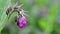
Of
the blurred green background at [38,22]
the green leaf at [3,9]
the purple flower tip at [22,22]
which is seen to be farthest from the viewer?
the blurred green background at [38,22]

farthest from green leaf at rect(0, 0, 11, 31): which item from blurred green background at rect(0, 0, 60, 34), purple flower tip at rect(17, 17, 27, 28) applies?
blurred green background at rect(0, 0, 60, 34)

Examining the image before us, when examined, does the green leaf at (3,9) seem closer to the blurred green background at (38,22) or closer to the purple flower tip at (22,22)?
the purple flower tip at (22,22)

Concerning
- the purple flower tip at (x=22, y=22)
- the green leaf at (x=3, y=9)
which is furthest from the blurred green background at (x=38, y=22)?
the green leaf at (x=3, y=9)

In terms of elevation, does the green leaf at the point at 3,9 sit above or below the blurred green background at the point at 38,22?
above

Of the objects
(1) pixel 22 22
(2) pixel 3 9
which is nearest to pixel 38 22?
(1) pixel 22 22

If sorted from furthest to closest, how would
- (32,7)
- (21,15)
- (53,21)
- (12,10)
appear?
(32,7) → (53,21) → (21,15) → (12,10)

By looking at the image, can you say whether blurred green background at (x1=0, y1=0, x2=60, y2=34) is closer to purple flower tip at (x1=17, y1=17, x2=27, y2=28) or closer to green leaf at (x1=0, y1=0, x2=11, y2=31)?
purple flower tip at (x1=17, y1=17, x2=27, y2=28)

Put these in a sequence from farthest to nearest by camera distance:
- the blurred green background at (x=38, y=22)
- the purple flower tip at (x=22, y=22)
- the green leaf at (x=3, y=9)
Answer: the blurred green background at (x=38, y=22) → the purple flower tip at (x=22, y=22) → the green leaf at (x=3, y=9)

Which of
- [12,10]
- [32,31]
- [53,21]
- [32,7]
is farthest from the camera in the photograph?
[32,7]

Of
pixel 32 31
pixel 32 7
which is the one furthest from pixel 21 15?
pixel 32 7

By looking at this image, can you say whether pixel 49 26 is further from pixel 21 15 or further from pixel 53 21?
pixel 21 15

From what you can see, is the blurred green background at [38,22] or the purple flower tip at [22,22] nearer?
the purple flower tip at [22,22]
